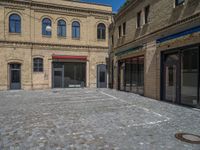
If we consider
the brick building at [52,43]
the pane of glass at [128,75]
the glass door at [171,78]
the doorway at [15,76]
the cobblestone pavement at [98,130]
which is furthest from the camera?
the doorway at [15,76]

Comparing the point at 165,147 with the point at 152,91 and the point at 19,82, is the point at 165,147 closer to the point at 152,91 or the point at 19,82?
the point at 152,91

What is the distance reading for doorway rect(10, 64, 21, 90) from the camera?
1809 centimetres

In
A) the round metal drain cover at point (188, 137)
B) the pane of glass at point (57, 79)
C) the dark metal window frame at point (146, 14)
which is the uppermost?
the dark metal window frame at point (146, 14)

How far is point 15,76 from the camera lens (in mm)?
18250

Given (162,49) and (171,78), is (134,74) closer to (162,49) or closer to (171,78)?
(162,49)

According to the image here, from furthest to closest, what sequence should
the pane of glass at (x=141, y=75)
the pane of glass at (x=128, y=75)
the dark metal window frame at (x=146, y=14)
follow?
the pane of glass at (x=128, y=75), the pane of glass at (x=141, y=75), the dark metal window frame at (x=146, y=14)

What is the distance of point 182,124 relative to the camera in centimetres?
630

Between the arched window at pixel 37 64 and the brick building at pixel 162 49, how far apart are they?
8.92 meters

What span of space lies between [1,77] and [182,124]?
17.4 metres

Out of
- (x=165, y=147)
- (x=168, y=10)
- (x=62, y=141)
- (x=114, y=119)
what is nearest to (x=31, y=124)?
(x=62, y=141)

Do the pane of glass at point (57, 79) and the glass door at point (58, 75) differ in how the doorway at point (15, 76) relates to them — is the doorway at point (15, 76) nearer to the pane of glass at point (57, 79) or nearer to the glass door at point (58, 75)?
the glass door at point (58, 75)

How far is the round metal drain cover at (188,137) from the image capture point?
472cm

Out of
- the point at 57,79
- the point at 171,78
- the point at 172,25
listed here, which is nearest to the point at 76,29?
the point at 57,79

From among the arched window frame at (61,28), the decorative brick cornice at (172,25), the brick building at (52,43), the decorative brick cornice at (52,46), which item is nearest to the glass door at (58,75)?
the brick building at (52,43)
